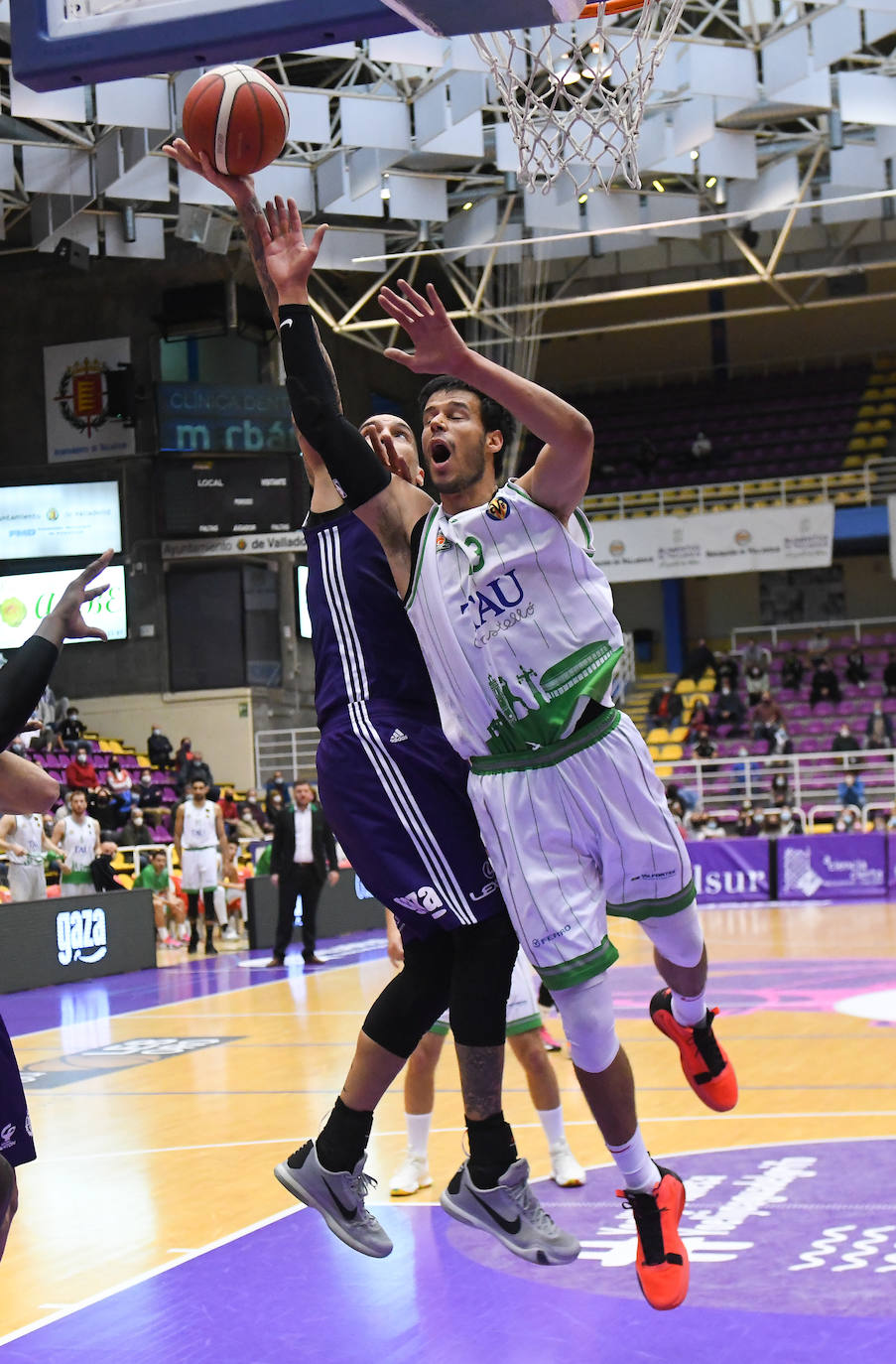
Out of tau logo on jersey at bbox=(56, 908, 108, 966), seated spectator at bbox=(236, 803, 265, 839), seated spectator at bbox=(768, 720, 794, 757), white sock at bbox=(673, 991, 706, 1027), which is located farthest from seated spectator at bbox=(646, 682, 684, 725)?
white sock at bbox=(673, 991, 706, 1027)

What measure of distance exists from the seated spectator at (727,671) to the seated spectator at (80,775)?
11792mm

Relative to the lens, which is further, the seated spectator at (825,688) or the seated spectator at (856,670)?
the seated spectator at (856,670)

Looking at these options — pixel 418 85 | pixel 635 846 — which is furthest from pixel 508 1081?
pixel 418 85

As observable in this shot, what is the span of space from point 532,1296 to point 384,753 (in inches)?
77.3

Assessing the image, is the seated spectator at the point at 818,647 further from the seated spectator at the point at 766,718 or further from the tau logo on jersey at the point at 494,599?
the tau logo on jersey at the point at 494,599

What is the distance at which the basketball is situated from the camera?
Result: 392 centimetres

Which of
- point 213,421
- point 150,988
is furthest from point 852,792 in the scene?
point 213,421

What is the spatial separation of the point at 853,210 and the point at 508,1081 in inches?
697

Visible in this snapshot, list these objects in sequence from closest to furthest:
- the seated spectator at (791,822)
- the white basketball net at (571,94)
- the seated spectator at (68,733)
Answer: the white basketball net at (571,94), the seated spectator at (791,822), the seated spectator at (68,733)

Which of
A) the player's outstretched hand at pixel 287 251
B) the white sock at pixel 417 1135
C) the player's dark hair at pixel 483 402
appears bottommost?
A: the white sock at pixel 417 1135

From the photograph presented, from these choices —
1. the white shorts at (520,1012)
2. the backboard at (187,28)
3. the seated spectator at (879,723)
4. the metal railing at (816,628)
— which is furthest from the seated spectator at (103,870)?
the metal railing at (816,628)

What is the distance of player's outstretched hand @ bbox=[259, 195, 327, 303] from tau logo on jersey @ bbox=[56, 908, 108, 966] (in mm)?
11160

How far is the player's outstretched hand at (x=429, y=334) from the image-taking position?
3416mm

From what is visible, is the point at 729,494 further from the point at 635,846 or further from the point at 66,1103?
the point at 635,846
